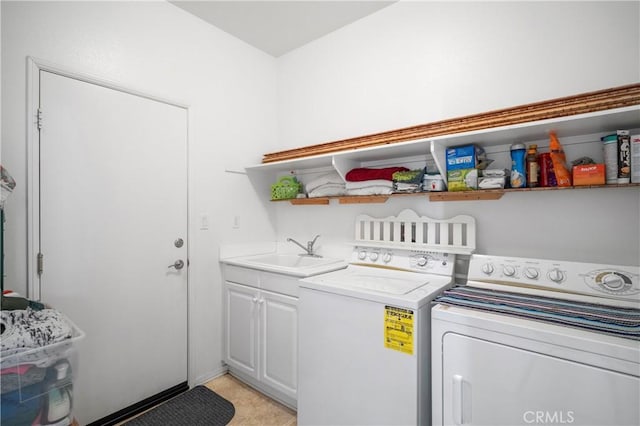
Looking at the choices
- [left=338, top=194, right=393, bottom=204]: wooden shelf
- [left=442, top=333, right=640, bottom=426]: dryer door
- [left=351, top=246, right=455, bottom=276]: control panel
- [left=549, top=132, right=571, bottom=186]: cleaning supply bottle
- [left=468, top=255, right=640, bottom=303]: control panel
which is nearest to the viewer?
[left=442, top=333, right=640, bottom=426]: dryer door

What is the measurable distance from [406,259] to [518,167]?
840mm

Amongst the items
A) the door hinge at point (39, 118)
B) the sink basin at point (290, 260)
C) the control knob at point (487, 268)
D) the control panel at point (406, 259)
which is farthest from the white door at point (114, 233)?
the control knob at point (487, 268)

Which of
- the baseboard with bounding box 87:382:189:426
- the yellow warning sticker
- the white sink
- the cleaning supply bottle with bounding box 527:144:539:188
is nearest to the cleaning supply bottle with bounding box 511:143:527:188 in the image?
the cleaning supply bottle with bounding box 527:144:539:188

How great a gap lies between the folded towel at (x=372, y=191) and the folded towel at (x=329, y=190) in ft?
0.52

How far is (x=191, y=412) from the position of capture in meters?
1.98

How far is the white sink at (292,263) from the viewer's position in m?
2.00

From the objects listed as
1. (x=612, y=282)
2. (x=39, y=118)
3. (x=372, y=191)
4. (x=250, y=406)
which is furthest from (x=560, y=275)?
(x=39, y=118)

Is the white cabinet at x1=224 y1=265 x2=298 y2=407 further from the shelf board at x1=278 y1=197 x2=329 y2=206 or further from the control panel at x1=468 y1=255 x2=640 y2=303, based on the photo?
the control panel at x1=468 y1=255 x2=640 y2=303

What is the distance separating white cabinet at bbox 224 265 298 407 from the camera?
6.47 feet

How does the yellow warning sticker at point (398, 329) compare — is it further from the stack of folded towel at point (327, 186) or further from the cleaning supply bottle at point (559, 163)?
the stack of folded towel at point (327, 186)

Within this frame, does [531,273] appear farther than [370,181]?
No

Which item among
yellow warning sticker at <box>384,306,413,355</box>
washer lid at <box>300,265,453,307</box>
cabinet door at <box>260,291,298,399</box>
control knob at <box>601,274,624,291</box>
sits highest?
control knob at <box>601,274,624,291</box>

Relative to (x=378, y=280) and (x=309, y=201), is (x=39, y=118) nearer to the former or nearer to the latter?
(x=309, y=201)

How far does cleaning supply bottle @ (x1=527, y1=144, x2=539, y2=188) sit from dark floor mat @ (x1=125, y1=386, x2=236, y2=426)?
2.27 metres
